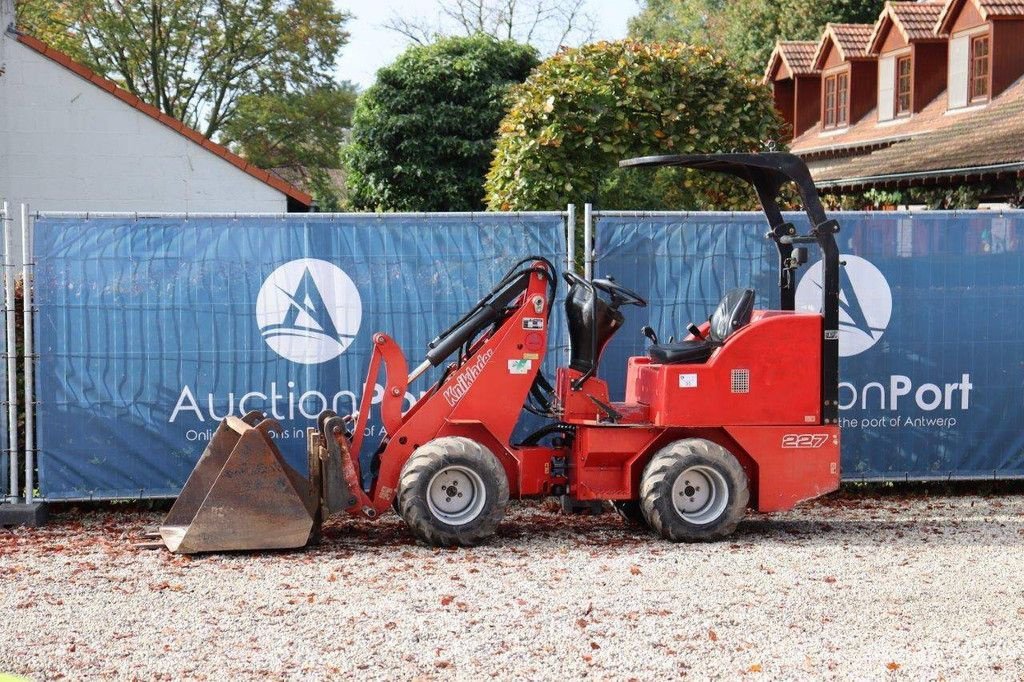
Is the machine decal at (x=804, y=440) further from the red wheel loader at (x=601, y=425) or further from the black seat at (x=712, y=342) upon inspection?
the black seat at (x=712, y=342)

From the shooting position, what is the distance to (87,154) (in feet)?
65.1

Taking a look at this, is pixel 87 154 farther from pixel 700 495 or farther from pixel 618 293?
pixel 700 495

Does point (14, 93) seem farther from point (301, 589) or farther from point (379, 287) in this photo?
point (301, 589)

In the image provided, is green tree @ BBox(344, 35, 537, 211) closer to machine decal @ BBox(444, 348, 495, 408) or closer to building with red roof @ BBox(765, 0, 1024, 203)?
building with red roof @ BBox(765, 0, 1024, 203)

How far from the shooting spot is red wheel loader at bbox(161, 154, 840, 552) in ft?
27.2

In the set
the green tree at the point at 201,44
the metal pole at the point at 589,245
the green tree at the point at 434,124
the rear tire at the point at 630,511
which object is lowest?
the rear tire at the point at 630,511

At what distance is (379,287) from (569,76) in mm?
6607

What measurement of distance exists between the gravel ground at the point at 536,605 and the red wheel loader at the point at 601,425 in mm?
314

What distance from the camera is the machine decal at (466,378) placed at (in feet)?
27.8

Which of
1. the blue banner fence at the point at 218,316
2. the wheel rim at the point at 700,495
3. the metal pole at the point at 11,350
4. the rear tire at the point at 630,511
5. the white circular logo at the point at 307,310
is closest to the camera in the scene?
the wheel rim at the point at 700,495

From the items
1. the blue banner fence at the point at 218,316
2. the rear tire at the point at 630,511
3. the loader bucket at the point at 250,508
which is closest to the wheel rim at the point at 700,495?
the rear tire at the point at 630,511

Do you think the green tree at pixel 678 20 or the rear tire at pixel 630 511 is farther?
the green tree at pixel 678 20

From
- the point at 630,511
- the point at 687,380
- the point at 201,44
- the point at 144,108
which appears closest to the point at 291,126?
the point at 201,44

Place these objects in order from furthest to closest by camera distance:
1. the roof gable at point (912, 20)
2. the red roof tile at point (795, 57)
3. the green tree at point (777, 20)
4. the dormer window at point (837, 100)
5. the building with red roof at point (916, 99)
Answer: the green tree at point (777, 20), the red roof tile at point (795, 57), the dormer window at point (837, 100), the roof gable at point (912, 20), the building with red roof at point (916, 99)
